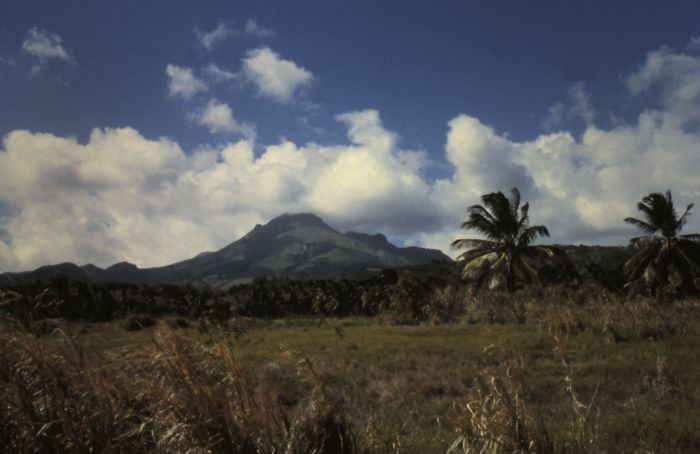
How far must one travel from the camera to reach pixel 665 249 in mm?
32562

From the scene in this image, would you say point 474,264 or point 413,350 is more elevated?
point 474,264

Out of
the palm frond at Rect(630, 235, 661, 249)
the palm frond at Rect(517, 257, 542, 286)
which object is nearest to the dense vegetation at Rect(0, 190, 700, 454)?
the palm frond at Rect(517, 257, 542, 286)

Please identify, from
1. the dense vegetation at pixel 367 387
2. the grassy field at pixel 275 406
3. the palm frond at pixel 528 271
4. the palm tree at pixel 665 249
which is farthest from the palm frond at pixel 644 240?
the grassy field at pixel 275 406

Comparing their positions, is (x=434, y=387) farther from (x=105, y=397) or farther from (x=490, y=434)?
(x=105, y=397)

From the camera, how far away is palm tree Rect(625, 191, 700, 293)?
31.7 metres

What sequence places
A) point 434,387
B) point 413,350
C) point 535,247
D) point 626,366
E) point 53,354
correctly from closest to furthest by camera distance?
1. point 53,354
2. point 434,387
3. point 626,366
4. point 413,350
5. point 535,247

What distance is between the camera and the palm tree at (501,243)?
3212 centimetres

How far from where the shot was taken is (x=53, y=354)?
471cm

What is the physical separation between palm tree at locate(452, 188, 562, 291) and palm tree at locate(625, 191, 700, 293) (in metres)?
7.30

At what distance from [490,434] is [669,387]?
6.01m

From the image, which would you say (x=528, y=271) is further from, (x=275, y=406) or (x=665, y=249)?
(x=275, y=406)

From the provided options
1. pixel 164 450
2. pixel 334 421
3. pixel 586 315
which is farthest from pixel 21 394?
pixel 586 315

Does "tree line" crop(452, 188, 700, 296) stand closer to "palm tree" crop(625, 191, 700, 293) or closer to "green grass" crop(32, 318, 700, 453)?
"palm tree" crop(625, 191, 700, 293)

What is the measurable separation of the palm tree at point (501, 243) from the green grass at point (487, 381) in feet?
59.1
